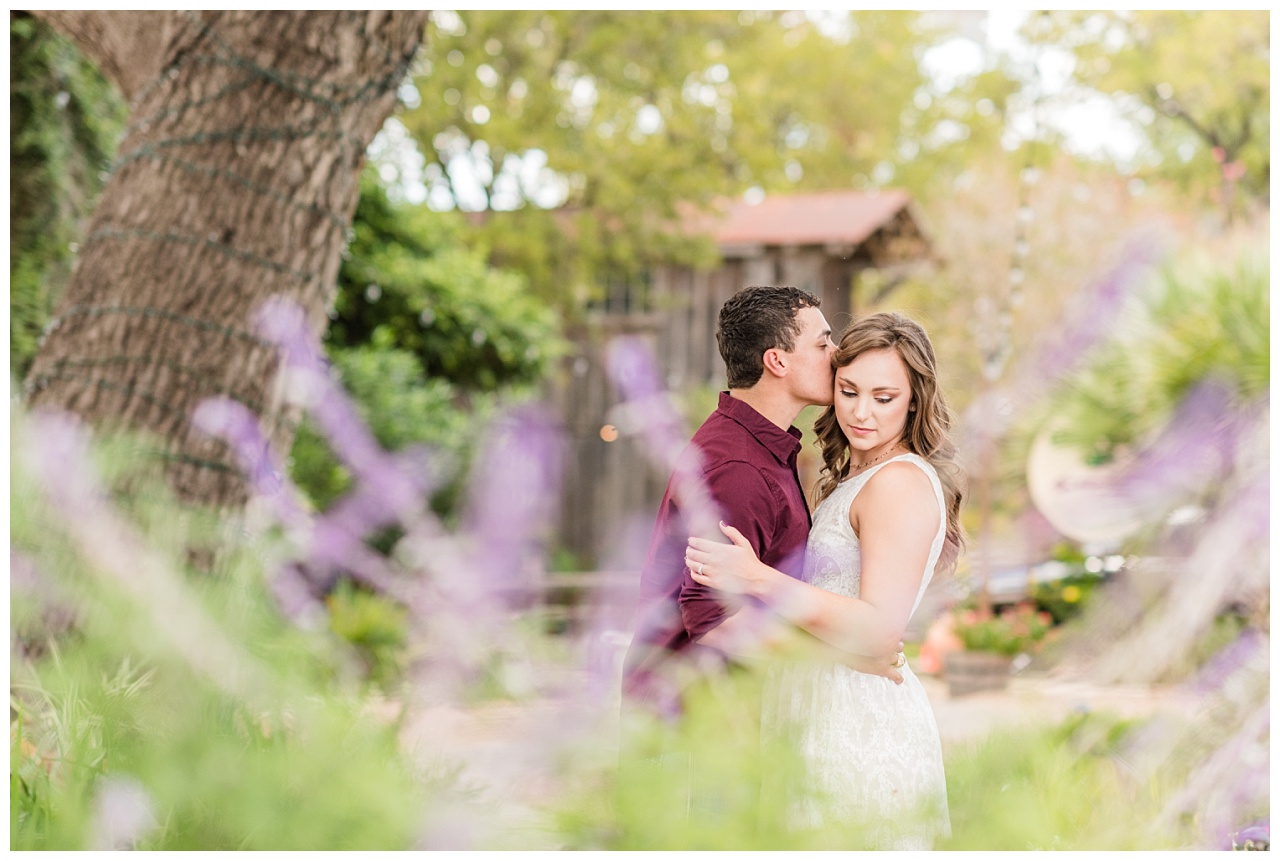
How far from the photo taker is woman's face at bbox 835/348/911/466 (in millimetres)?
1649

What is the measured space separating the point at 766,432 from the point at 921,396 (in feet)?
0.82

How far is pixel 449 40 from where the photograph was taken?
11977 millimetres

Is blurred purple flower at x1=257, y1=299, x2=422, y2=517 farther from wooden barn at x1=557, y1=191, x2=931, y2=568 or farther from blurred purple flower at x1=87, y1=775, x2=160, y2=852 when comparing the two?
blurred purple flower at x1=87, y1=775, x2=160, y2=852

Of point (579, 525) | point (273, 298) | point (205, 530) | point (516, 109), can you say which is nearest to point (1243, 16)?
point (516, 109)

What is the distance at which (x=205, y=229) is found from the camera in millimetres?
2586

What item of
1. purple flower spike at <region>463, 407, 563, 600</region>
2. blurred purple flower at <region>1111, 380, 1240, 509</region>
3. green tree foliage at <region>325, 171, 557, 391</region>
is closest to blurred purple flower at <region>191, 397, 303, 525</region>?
blurred purple flower at <region>1111, 380, 1240, 509</region>

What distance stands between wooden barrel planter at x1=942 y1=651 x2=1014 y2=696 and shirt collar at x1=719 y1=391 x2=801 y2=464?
7142mm

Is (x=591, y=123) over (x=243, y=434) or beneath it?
over

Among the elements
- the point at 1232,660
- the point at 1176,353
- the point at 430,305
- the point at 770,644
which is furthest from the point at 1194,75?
the point at 770,644

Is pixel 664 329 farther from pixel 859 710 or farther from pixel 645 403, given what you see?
pixel 859 710

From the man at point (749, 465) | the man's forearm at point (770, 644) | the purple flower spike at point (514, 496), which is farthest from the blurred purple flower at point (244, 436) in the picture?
the purple flower spike at point (514, 496)

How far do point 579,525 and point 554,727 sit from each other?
12654 mm

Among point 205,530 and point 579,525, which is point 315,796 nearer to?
point 205,530

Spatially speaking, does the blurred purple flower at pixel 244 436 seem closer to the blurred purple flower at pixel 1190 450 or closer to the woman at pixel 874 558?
the woman at pixel 874 558
